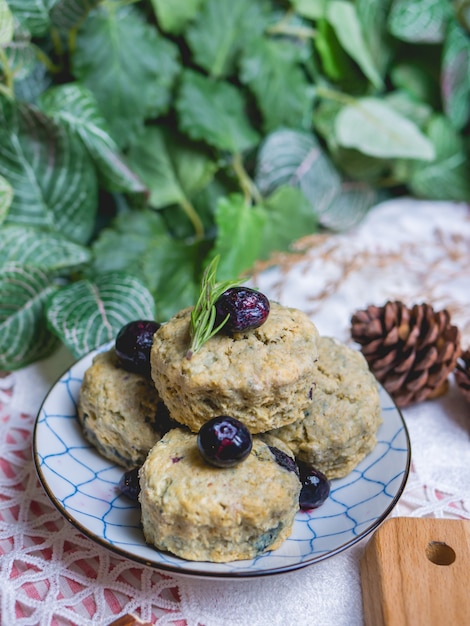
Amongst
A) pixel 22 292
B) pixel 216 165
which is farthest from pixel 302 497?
pixel 216 165

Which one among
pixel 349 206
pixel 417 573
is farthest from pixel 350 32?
pixel 417 573

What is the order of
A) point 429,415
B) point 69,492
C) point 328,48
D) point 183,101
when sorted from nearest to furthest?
point 69,492
point 429,415
point 183,101
point 328,48

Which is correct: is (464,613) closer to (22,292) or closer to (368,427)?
(368,427)

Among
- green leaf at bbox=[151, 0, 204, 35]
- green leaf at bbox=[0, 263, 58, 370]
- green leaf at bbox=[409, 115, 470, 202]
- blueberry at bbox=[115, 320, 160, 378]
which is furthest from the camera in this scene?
green leaf at bbox=[409, 115, 470, 202]

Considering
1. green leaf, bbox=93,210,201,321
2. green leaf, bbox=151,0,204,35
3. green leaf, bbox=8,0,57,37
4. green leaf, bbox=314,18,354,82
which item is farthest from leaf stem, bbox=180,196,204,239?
green leaf, bbox=314,18,354,82

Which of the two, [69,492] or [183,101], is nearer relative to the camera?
[69,492]

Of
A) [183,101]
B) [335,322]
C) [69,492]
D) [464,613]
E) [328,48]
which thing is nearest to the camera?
[464,613]

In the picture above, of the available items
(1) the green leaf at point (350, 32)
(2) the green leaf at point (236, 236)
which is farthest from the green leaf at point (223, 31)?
(2) the green leaf at point (236, 236)

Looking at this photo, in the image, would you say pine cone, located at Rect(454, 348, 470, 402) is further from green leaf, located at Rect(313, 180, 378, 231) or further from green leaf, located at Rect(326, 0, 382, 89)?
green leaf, located at Rect(326, 0, 382, 89)
